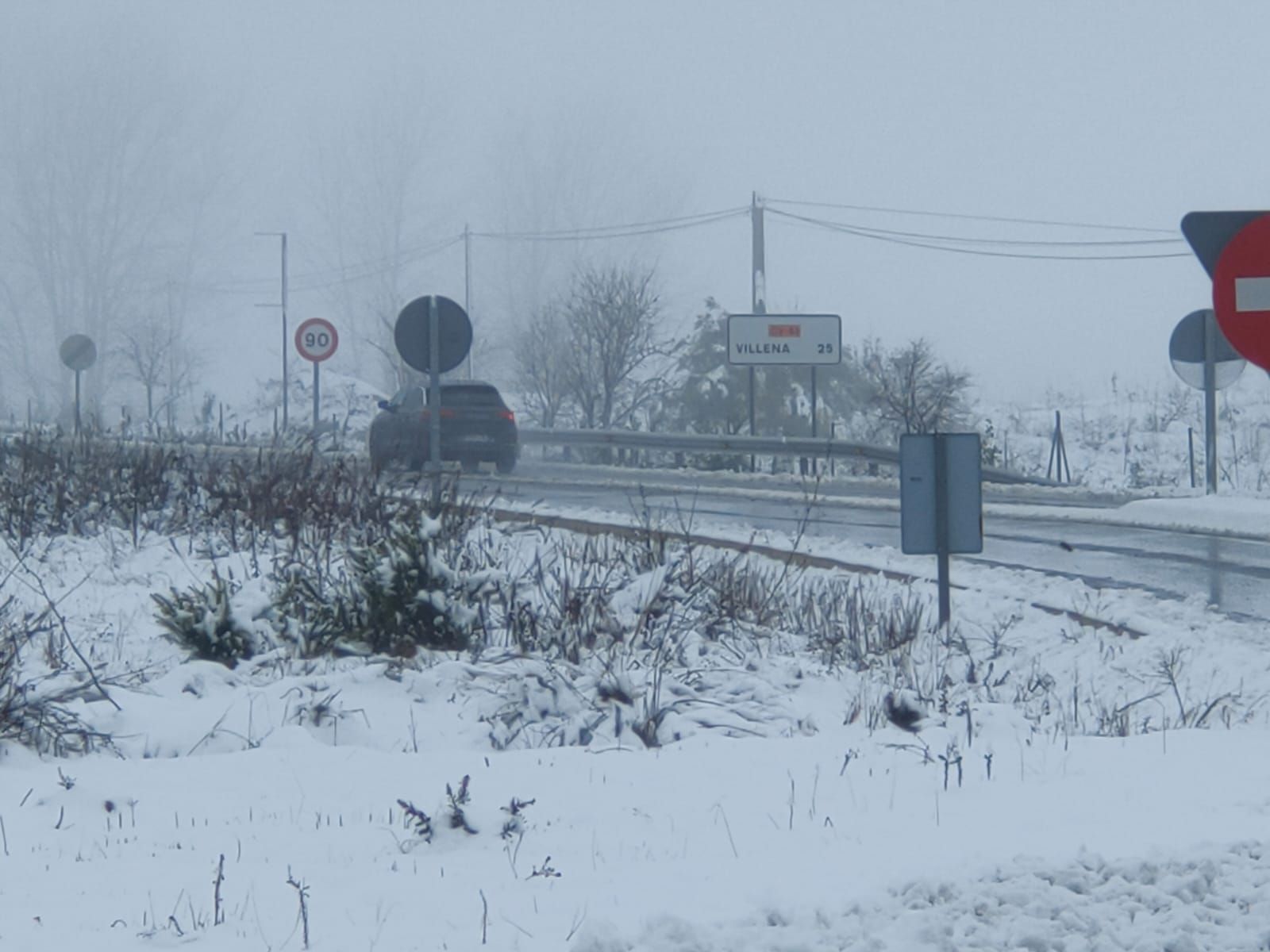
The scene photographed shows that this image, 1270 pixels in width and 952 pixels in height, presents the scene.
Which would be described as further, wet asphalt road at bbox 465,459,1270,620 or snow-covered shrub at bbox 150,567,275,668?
wet asphalt road at bbox 465,459,1270,620

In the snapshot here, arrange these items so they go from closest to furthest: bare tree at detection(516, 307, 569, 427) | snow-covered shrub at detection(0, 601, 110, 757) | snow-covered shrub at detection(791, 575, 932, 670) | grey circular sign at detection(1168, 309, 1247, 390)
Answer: snow-covered shrub at detection(0, 601, 110, 757) < snow-covered shrub at detection(791, 575, 932, 670) < grey circular sign at detection(1168, 309, 1247, 390) < bare tree at detection(516, 307, 569, 427)

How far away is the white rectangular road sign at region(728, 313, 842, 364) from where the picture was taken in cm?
2667

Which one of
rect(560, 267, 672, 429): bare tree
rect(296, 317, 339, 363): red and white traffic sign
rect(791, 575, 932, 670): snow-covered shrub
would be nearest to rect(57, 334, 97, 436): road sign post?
rect(296, 317, 339, 363): red and white traffic sign

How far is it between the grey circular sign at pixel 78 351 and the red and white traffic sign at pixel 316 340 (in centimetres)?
390

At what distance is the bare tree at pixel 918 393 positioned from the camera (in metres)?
25.5

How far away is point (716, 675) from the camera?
6.82 meters

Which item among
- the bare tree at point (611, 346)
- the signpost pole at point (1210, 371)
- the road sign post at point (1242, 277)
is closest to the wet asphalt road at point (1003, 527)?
the signpost pole at point (1210, 371)

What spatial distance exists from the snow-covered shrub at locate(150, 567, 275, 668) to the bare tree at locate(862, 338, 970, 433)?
1763 cm

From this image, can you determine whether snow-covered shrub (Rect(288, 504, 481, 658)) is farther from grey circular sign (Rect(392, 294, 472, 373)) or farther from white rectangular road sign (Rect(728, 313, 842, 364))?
white rectangular road sign (Rect(728, 313, 842, 364))

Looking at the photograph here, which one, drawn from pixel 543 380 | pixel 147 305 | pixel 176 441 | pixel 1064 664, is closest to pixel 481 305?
pixel 147 305

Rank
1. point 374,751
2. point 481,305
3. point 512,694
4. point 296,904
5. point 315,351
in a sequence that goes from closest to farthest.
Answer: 1. point 296,904
2. point 374,751
3. point 512,694
4. point 315,351
5. point 481,305

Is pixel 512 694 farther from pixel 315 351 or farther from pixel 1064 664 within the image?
pixel 315 351

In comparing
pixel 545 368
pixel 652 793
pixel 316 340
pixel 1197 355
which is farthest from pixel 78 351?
pixel 652 793

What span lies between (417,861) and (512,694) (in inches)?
84.4
